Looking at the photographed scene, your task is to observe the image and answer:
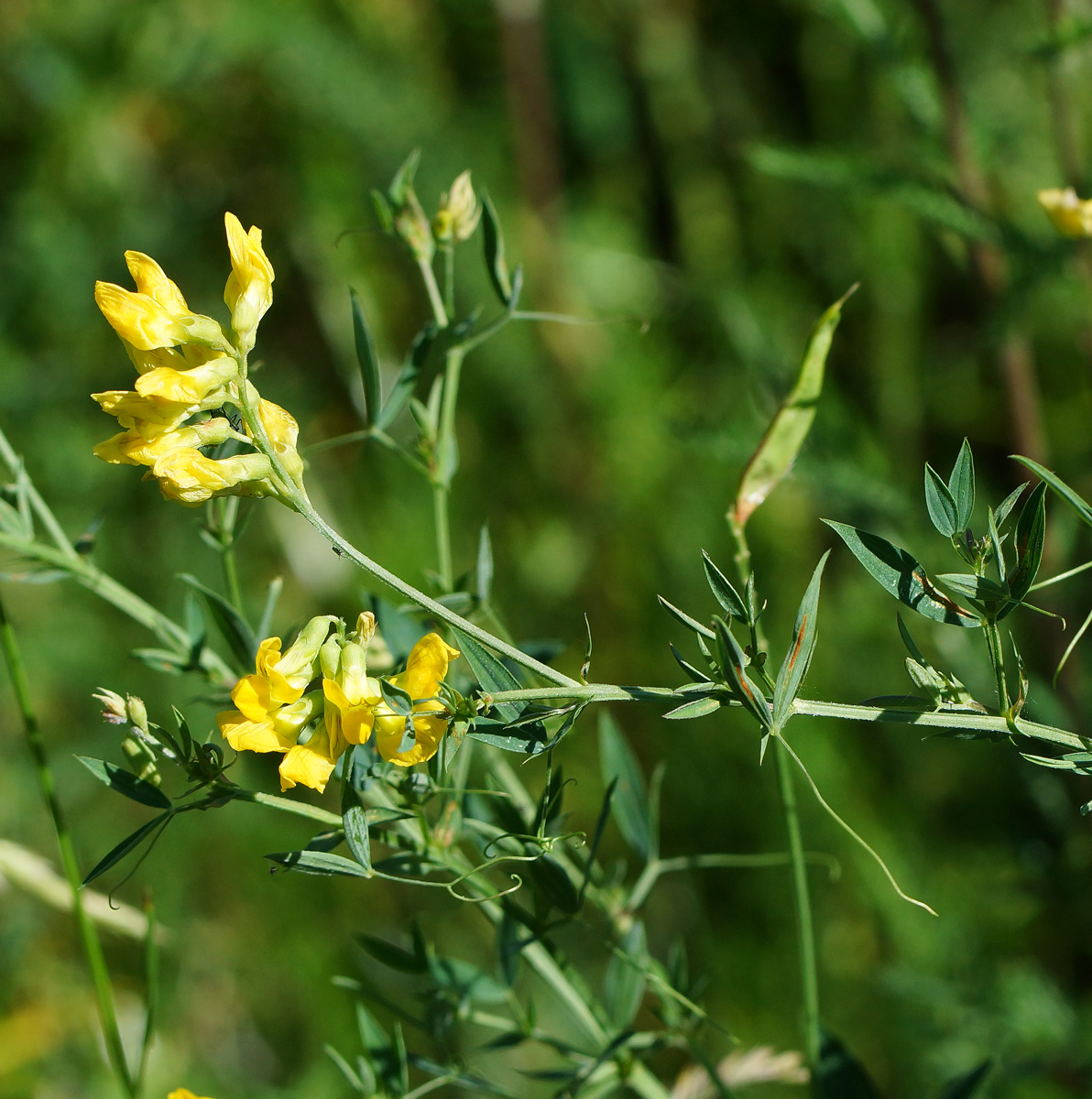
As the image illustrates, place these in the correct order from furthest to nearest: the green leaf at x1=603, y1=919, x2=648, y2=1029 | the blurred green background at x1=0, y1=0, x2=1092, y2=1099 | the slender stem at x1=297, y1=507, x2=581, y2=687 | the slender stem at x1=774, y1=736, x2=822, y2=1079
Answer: the blurred green background at x1=0, y1=0, x2=1092, y2=1099 < the green leaf at x1=603, y1=919, x2=648, y2=1029 < the slender stem at x1=774, y1=736, x2=822, y2=1079 < the slender stem at x1=297, y1=507, x2=581, y2=687

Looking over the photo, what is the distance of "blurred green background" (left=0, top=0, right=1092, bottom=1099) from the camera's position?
1.28 meters

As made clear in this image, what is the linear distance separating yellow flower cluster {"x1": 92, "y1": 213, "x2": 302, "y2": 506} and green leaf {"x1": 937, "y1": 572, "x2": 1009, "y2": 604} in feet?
0.92

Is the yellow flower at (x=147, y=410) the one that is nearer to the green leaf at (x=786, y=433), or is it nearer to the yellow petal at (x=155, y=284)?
the yellow petal at (x=155, y=284)

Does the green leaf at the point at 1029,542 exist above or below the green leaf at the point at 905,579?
above

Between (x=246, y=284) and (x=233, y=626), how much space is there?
0.20m

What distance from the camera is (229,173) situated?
1.75 meters

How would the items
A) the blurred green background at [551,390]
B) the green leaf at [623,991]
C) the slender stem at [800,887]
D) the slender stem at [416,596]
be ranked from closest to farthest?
1. the slender stem at [416,596]
2. the slender stem at [800,887]
3. the green leaf at [623,991]
4. the blurred green background at [551,390]

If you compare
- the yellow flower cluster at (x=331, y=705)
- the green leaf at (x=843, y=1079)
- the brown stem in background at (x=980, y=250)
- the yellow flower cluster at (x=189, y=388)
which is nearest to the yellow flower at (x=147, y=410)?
the yellow flower cluster at (x=189, y=388)

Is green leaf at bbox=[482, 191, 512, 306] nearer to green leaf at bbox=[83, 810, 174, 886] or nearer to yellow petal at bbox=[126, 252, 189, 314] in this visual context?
→ yellow petal at bbox=[126, 252, 189, 314]

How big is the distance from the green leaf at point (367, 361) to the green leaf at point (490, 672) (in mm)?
178

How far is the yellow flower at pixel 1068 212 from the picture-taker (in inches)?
23.7

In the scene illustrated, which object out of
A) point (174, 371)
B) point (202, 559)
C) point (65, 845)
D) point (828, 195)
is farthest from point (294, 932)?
point (828, 195)

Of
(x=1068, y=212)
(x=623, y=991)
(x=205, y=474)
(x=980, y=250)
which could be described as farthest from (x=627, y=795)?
(x=980, y=250)

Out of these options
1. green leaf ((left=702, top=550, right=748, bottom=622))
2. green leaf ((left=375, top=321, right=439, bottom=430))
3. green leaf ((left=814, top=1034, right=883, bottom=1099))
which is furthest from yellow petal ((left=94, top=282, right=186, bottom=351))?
green leaf ((left=814, top=1034, right=883, bottom=1099))
